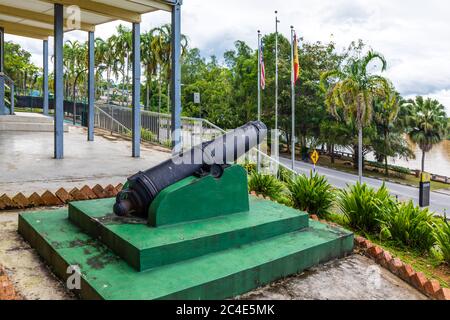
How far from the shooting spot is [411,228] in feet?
16.5

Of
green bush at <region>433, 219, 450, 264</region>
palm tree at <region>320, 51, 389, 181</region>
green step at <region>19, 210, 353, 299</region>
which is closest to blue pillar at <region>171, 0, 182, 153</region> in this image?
green step at <region>19, 210, 353, 299</region>

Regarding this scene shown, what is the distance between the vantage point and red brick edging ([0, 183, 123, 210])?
17.6 ft

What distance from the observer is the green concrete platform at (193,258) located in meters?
2.92

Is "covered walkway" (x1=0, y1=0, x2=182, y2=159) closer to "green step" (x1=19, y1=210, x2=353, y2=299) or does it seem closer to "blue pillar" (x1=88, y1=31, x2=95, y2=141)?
"blue pillar" (x1=88, y1=31, x2=95, y2=141)

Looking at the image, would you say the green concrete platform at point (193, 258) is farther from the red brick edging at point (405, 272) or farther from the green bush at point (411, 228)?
the green bush at point (411, 228)

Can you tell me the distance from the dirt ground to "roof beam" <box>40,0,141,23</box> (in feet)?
22.7

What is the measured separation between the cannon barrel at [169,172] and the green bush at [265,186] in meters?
2.91

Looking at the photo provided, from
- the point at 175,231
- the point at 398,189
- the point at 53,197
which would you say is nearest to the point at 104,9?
→ the point at 53,197

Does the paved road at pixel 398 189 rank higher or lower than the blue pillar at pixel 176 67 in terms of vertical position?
lower

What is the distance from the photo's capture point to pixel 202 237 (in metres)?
3.52

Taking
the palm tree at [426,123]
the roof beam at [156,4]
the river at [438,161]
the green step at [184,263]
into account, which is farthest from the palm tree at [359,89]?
the river at [438,161]

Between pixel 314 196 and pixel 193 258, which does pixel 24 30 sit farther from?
pixel 193 258

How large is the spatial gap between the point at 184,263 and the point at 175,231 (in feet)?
1.26

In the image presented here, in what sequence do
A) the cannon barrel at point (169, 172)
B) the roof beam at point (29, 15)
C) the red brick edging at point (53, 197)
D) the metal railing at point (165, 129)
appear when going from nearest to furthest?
the cannon barrel at point (169, 172) < the red brick edging at point (53, 197) < the roof beam at point (29, 15) < the metal railing at point (165, 129)
